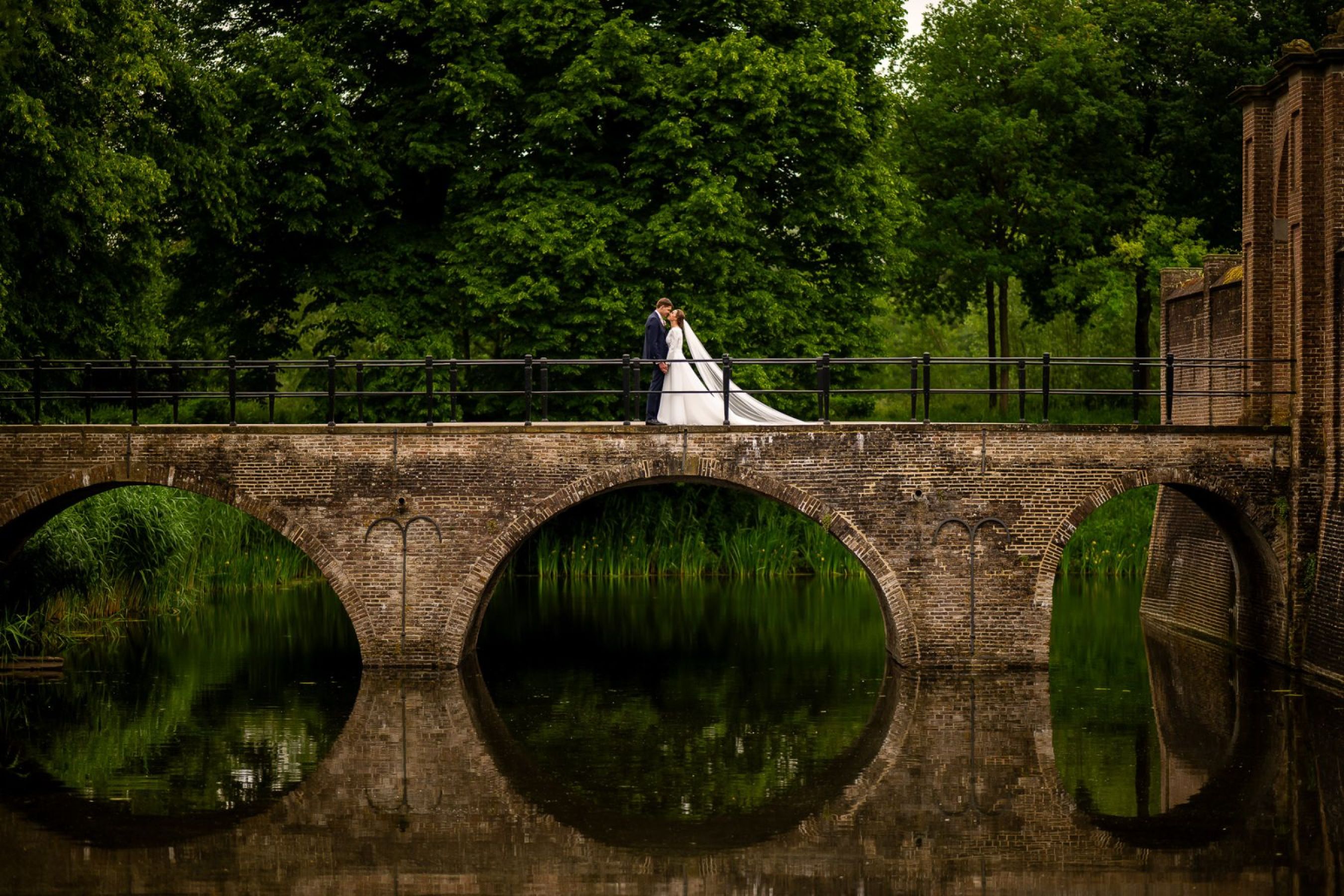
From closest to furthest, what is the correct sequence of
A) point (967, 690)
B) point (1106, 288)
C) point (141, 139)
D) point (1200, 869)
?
point (1200, 869), point (967, 690), point (141, 139), point (1106, 288)

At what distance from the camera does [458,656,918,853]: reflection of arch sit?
39.9 ft

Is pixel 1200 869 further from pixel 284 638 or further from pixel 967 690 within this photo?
pixel 284 638

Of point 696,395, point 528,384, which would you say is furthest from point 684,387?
point 528,384

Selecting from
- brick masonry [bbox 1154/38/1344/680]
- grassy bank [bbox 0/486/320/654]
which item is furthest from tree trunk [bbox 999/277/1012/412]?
grassy bank [bbox 0/486/320/654]

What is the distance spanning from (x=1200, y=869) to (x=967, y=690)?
702cm

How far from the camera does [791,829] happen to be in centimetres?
1245

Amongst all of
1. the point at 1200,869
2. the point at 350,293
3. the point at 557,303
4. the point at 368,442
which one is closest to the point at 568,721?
the point at 368,442

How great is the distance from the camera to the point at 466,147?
94.7ft

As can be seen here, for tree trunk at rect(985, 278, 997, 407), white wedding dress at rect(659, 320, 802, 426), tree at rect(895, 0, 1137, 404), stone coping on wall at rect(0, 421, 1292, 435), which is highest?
tree at rect(895, 0, 1137, 404)

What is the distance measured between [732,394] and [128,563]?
1029 cm

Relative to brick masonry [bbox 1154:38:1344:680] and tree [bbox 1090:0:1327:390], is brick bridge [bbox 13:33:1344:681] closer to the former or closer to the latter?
brick masonry [bbox 1154:38:1344:680]

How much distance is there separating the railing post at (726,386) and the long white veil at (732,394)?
0.25 meters

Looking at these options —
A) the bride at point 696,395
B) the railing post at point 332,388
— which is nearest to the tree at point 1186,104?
the bride at point 696,395

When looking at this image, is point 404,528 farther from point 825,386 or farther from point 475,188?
point 475,188
